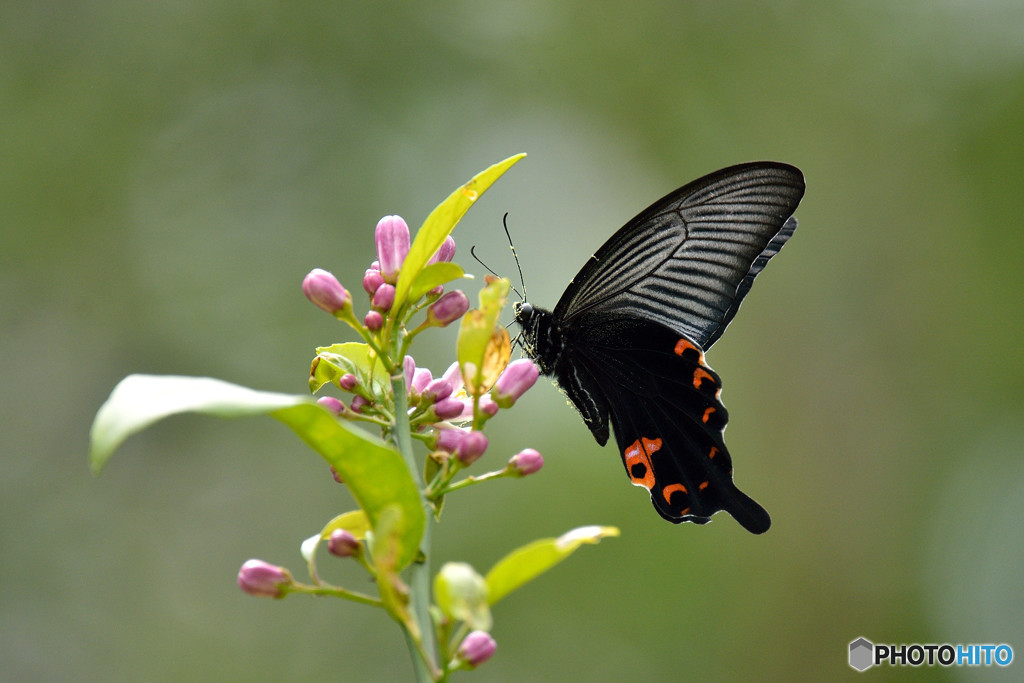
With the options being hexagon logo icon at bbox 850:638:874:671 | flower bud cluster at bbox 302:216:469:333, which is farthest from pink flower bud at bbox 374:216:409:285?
hexagon logo icon at bbox 850:638:874:671

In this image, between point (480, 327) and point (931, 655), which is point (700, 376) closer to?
point (480, 327)

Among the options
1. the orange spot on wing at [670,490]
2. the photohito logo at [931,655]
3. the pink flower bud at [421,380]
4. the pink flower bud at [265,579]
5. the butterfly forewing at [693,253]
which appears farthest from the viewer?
the photohito logo at [931,655]

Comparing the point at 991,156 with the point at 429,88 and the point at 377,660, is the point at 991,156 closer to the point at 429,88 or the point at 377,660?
the point at 429,88

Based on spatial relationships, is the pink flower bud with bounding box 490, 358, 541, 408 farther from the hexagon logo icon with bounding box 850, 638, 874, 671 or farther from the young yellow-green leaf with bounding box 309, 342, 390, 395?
the hexagon logo icon with bounding box 850, 638, 874, 671

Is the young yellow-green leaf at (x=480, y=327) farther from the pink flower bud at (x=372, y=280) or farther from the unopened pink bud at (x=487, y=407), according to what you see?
the pink flower bud at (x=372, y=280)

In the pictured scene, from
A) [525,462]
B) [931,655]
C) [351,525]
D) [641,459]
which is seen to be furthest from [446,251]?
[931,655]

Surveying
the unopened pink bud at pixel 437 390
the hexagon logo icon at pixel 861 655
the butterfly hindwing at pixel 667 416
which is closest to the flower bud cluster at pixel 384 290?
the unopened pink bud at pixel 437 390

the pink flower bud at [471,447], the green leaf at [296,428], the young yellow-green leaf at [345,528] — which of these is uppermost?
the pink flower bud at [471,447]
